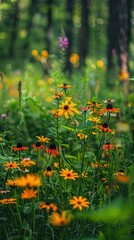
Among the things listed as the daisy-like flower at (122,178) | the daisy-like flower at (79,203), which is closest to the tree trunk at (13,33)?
the daisy-like flower at (122,178)

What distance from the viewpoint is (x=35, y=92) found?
7105 mm

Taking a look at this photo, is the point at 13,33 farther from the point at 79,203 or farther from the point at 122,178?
the point at 122,178

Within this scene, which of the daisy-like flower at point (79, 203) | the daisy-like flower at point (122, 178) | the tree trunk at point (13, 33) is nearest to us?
the daisy-like flower at point (122, 178)

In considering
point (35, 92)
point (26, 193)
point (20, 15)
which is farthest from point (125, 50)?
point (20, 15)

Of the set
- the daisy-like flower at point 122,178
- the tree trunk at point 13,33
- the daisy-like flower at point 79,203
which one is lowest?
the daisy-like flower at point 79,203

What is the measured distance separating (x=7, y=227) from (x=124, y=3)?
5.10 metres

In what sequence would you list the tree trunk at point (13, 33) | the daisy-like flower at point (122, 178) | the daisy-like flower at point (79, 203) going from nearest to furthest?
the daisy-like flower at point (122, 178), the daisy-like flower at point (79, 203), the tree trunk at point (13, 33)

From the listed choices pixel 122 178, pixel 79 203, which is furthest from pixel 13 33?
pixel 122 178

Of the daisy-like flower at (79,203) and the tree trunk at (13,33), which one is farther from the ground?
the tree trunk at (13,33)

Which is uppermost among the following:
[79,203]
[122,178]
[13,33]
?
[13,33]

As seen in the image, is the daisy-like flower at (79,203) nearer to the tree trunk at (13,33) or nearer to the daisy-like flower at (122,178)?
the daisy-like flower at (122,178)

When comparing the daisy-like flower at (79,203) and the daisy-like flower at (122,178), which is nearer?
the daisy-like flower at (122,178)

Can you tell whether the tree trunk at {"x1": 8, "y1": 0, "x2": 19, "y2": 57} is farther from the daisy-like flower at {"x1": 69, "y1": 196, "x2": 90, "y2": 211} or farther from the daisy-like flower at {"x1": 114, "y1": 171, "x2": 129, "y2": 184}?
the daisy-like flower at {"x1": 69, "y1": 196, "x2": 90, "y2": 211}

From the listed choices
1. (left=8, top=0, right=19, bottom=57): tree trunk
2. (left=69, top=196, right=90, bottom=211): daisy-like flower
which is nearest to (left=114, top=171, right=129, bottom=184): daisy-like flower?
(left=69, top=196, right=90, bottom=211): daisy-like flower
